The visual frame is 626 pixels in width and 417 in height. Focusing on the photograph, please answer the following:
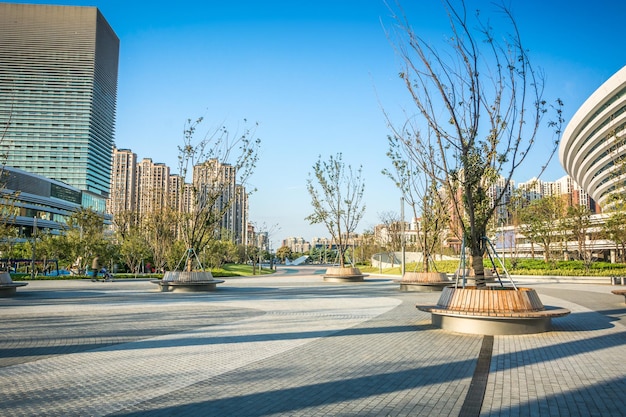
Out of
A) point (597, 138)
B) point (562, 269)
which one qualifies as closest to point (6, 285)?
point (562, 269)

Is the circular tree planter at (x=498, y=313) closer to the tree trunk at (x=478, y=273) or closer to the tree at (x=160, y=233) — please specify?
the tree trunk at (x=478, y=273)

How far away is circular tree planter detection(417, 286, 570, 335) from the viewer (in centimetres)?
862

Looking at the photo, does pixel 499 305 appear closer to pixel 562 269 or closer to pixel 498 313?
pixel 498 313

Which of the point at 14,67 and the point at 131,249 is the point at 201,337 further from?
the point at 14,67

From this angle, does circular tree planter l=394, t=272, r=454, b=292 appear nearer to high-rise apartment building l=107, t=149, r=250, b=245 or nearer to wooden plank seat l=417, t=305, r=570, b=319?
high-rise apartment building l=107, t=149, r=250, b=245

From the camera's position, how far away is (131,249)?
4109cm

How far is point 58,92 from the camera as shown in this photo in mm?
133875

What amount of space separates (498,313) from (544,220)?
36688 millimetres

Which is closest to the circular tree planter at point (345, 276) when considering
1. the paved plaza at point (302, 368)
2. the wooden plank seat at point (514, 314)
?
the paved plaza at point (302, 368)

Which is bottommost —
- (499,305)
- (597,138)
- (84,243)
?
(499,305)

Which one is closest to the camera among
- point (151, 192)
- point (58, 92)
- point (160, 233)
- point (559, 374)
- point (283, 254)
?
point (559, 374)

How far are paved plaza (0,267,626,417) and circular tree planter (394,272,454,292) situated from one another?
343 inches

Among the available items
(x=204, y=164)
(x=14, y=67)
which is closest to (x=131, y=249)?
(x=204, y=164)

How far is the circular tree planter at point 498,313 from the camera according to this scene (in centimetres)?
862
